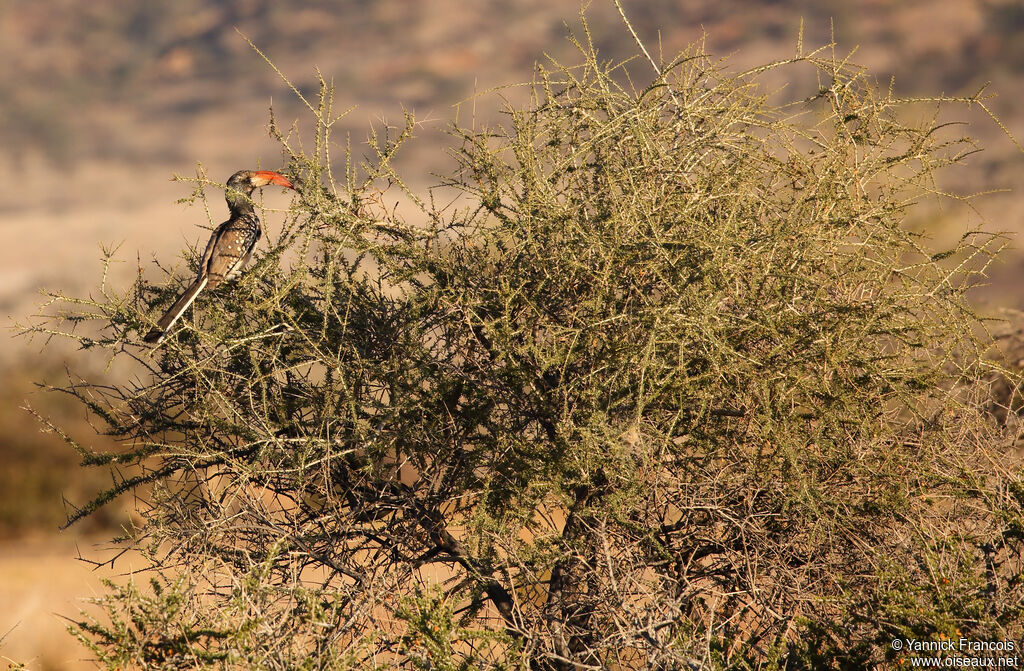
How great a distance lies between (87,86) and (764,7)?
3762 cm

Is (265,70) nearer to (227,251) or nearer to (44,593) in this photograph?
(44,593)

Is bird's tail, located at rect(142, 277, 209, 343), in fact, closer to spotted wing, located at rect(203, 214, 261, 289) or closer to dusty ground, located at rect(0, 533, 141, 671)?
spotted wing, located at rect(203, 214, 261, 289)

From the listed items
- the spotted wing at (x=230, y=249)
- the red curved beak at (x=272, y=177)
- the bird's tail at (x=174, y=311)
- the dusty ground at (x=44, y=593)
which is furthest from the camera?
the dusty ground at (x=44, y=593)

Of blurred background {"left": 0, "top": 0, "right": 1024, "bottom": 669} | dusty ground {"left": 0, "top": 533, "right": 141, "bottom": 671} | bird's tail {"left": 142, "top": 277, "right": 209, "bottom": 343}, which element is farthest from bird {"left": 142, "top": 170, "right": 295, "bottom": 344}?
blurred background {"left": 0, "top": 0, "right": 1024, "bottom": 669}

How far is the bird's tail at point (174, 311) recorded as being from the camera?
3240mm

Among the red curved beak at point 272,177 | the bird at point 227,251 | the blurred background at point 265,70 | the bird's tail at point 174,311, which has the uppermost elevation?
the blurred background at point 265,70

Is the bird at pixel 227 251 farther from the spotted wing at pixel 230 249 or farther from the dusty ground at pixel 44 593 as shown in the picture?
the dusty ground at pixel 44 593

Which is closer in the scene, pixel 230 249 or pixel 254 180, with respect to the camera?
pixel 230 249

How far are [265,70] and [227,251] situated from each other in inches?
1769

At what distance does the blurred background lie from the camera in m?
28.5

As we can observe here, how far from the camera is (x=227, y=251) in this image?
11.3 ft

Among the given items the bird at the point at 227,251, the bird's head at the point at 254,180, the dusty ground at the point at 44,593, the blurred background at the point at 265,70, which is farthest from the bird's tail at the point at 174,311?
the blurred background at the point at 265,70

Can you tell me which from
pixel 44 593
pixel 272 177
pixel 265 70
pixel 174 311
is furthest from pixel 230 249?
pixel 265 70

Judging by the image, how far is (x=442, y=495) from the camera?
3283mm
